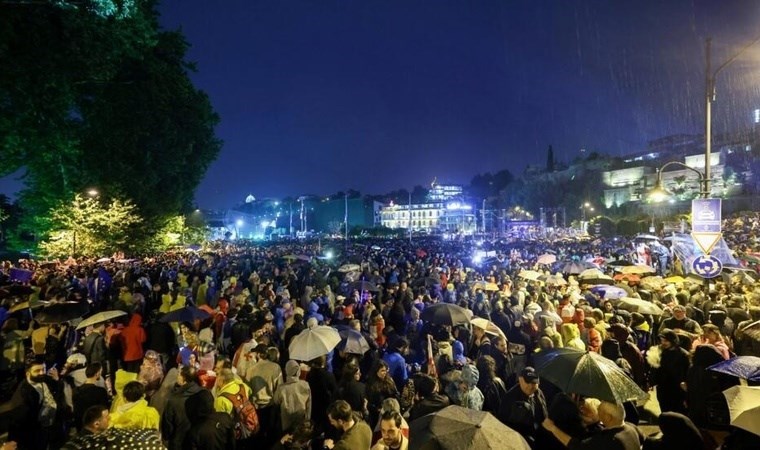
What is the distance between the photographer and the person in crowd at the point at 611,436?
11.7 feet

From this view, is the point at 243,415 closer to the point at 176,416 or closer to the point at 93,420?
the point at 176,416

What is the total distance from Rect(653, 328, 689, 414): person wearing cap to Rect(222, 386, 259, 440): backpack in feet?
17.9

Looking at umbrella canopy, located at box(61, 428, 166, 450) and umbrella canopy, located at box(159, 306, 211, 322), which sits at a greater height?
umbrella canopy, located at box(61, 428, 166, 450)

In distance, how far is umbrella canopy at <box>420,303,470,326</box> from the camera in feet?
26.2

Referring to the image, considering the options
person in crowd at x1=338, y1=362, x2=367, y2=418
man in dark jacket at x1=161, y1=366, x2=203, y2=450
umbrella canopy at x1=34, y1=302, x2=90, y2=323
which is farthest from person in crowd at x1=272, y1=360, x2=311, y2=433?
umbrella canopy at x1=34, y1=302, x2=90, y2=323

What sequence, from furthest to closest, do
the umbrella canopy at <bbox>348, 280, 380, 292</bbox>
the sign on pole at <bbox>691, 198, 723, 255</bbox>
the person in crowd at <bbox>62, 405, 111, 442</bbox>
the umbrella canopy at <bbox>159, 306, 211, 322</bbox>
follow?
1. the umbrella canopy at <bbox>348, 280, 380, 292</bbox>
2. the sign on pole at <bbox>691, 198, 723, 255</bbox>
3. the umbrella canopy at <bbox>159, 306, 211, 322</bbox>
4. the person in crowd at <bbox>62, 405, 111, 442</bbox>

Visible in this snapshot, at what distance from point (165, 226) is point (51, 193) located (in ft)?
27.6

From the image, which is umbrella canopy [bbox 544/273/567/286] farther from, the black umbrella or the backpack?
the backpack

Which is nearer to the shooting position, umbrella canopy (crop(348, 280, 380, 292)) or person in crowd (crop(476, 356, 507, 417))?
person in crowd (crop(476, 356, 507, 417))

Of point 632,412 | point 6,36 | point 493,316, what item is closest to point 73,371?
point 632,412

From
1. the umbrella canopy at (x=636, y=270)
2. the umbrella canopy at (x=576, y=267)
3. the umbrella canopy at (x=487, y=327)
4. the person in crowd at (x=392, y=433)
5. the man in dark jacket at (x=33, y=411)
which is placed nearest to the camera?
the person in crowd at (x=392, y=433)

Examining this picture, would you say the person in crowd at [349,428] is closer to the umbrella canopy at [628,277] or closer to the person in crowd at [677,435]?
the person in crowd at [677,435]

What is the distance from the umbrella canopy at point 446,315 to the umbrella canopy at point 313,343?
2141mm

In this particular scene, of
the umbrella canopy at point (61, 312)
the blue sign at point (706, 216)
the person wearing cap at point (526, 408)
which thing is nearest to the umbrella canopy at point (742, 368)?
the person wearing cap at point (526, 408)
